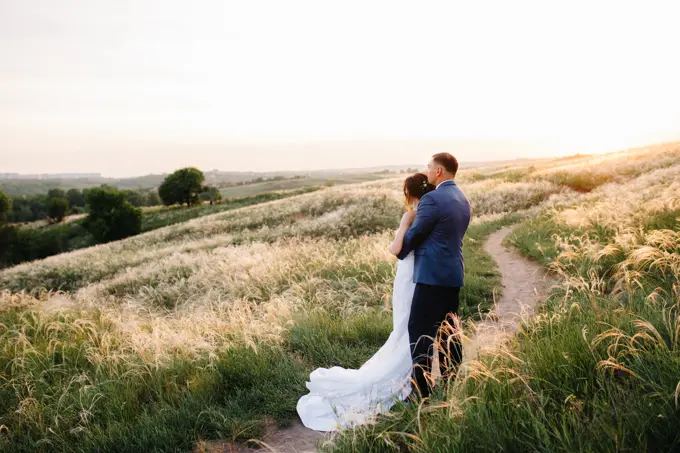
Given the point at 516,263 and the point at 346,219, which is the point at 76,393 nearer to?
the point at 516,263

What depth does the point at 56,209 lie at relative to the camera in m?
92.5

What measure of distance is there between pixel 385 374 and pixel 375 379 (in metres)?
0.13

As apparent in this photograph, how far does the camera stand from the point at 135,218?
2562 inches

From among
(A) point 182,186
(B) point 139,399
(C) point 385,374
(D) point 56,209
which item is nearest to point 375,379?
(C) point 385,374

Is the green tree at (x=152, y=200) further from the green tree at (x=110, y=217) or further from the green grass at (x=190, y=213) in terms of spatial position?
the green tree at (x=110, y=217)

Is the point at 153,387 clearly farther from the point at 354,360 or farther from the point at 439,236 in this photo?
the point at 439,236

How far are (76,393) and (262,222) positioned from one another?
2473cm

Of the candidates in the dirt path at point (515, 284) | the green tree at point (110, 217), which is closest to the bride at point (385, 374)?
the dirt path at point (515, 284)

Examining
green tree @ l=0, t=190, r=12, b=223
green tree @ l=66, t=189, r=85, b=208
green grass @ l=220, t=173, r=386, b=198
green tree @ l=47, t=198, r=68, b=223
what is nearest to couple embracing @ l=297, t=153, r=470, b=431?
green tree @ l=0, t=190, r=12, b=223

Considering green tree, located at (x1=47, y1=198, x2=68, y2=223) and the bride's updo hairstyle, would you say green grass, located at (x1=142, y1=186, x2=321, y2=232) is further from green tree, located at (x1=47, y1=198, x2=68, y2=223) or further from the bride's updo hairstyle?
the bride's updo hairstyle

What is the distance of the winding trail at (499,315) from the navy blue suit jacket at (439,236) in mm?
637

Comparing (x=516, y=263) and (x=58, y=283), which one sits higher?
(x=516, y=263)

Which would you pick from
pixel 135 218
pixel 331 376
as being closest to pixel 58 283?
pixel 331 376

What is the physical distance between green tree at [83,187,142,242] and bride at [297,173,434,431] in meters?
67.2
